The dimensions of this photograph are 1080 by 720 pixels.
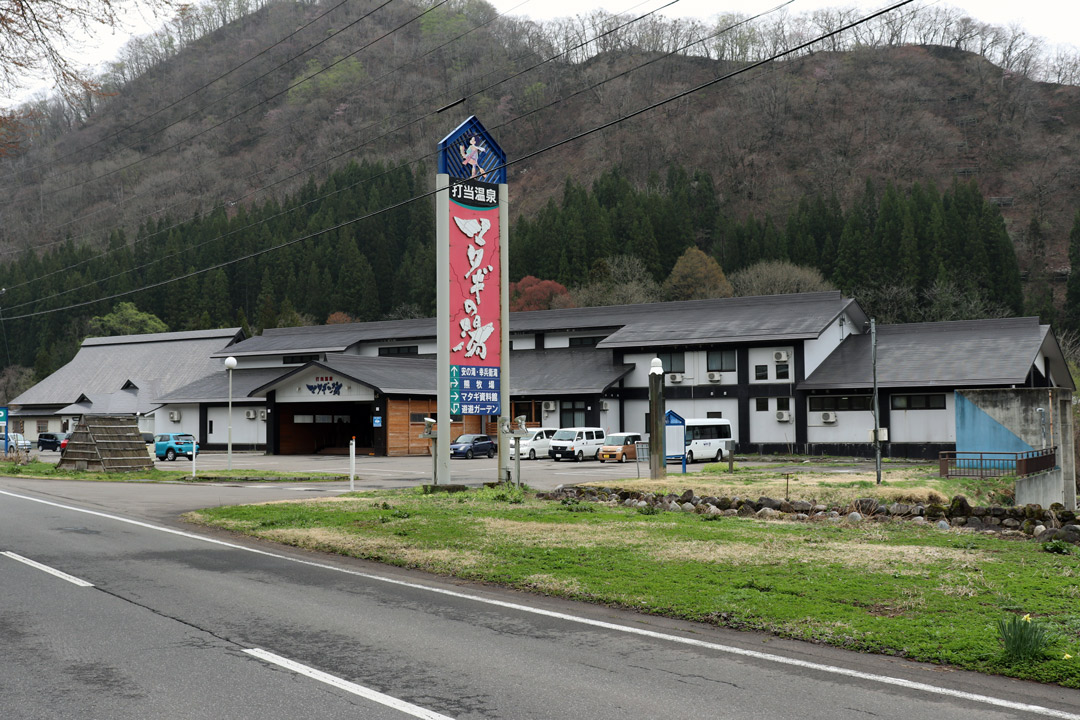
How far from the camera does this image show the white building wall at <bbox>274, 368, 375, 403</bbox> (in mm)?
45875

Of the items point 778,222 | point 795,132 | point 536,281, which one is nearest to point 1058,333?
point 778,222

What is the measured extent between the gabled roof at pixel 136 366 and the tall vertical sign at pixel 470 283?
167 ft

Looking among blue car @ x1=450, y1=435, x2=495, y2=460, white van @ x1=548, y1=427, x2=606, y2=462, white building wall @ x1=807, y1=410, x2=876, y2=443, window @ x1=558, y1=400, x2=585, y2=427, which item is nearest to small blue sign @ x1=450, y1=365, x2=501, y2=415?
white van @ x1=548, y1=427, x2=606, y2=462

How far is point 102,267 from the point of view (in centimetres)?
9781

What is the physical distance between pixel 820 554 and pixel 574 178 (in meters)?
103

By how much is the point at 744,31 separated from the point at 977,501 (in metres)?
119

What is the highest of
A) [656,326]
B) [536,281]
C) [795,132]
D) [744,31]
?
[744,31]

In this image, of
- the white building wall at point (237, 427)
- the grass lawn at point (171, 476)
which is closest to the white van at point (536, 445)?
the grass lawn at point (171, 476)

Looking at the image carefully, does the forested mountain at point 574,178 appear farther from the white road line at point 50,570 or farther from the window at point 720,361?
the white road line at point 50,570

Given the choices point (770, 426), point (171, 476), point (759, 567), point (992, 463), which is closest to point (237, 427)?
point (171, 476)

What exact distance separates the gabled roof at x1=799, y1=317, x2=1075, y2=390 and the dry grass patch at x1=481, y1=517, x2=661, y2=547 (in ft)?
96.6

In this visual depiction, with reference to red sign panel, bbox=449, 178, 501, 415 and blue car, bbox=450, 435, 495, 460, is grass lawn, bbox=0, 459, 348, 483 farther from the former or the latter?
blue car, bbox=450, 435, 495, 460

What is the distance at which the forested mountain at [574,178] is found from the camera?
76.1 m

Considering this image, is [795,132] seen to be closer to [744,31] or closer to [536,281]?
[744,31]
